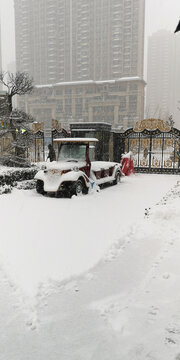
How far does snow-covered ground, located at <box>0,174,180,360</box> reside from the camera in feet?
7.82

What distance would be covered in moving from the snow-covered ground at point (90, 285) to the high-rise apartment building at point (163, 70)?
10219cm

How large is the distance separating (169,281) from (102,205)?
14.1ft

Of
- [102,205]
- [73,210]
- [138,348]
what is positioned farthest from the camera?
[102,205]

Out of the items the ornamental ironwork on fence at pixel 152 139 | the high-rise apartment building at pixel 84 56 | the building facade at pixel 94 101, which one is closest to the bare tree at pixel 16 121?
the ornamental ironwork on fence at pixel 152 139

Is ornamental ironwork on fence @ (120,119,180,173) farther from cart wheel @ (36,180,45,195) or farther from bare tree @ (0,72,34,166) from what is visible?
cart wheel @ (36,180,45,195)

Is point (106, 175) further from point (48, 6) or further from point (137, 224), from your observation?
point (48, 6)

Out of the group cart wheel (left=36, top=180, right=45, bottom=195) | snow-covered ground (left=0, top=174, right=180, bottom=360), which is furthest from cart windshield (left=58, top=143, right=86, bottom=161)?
snow-covered ground (left=0, top=174, right=180, bottom=360)

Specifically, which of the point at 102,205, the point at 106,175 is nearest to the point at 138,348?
the point at 102,205

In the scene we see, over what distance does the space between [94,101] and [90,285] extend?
79513 millimetres

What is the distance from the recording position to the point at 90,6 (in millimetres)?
84500

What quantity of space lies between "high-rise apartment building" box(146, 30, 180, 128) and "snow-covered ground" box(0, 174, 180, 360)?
10219cm

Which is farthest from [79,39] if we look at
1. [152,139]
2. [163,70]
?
[152,139]

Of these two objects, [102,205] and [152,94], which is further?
[152,94]

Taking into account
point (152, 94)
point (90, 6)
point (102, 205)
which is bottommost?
point (102, 205)
